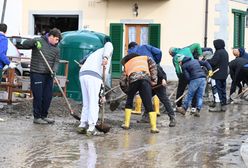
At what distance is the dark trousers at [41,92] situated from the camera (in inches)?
403

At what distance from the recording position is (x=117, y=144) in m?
8.71

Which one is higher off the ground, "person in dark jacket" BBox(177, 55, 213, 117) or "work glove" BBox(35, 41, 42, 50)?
"work glove" BBox(35, 41, 42, 50)

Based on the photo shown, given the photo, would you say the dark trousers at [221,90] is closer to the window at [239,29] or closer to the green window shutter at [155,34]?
the green window shutter at [155,34]

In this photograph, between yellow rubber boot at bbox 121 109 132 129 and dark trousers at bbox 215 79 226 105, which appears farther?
dark trousers at bbox 215 79 226 105

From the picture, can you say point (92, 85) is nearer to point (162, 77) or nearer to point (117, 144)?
point (117, 144)

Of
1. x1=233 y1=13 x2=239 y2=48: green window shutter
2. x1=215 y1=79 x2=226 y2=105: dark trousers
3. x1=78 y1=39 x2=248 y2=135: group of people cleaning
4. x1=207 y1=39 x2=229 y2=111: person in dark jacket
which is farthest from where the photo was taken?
x1=233 y1=13 x2=239 y2=48: green window shutter

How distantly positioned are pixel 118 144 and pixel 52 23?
17.7 meters

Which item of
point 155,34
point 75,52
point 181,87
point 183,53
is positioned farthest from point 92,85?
point 155,34

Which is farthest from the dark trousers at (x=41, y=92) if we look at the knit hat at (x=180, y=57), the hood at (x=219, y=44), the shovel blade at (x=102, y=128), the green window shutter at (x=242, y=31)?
the green window shutter at (x=242, y=31)

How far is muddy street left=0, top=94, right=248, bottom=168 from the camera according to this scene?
743 centimetres

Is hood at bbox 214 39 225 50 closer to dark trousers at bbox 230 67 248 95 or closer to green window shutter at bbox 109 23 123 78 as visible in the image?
dark trousers at bbox 230 67 248 95

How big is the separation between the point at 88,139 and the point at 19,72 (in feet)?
31.1

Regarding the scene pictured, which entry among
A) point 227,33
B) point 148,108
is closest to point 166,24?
point 227,33

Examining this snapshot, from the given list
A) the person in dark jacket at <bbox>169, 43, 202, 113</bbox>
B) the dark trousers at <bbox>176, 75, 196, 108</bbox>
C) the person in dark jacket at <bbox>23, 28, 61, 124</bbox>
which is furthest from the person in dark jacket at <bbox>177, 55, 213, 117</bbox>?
the person in dark jacket at <bbox>23, 28, 61, 124</bbox>
